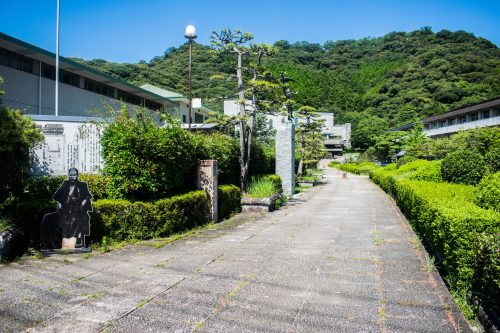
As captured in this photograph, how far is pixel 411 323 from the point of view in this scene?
3.88 metres

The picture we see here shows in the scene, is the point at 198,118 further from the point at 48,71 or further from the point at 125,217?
the point at 125,217

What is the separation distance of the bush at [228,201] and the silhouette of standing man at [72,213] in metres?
5.37

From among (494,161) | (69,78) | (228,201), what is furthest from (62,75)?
(494,161)

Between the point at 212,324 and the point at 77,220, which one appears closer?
the point at 212,324

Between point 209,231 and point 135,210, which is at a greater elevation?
point 135,210

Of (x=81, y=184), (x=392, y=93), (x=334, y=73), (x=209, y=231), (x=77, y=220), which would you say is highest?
(x=334, y=73)

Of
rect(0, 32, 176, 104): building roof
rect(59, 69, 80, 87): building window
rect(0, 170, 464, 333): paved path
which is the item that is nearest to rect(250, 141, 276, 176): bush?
rect(0, 32, 176, 104): building roof

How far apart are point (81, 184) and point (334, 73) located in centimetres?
10198

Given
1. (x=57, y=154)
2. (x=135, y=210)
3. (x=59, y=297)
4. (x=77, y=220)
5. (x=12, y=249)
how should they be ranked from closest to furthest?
(x=59, y=297) < (x=12, y=249) < (x=77, y=220) < (x=135, y=210) < (x=57, y=154)

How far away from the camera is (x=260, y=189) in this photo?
606 inches

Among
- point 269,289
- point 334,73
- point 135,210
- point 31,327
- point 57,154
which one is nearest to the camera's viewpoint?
point 31,327

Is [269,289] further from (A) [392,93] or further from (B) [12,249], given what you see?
(A) [392,93]

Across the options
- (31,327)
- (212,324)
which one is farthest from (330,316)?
(31,327)

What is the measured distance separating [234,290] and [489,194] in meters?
4.81
